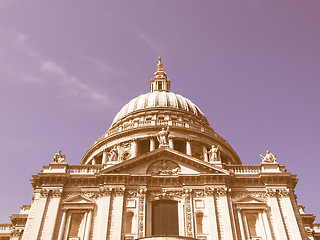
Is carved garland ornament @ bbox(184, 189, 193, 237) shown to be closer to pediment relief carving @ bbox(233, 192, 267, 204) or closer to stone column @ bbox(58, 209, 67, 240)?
pediment relief carving @ bbox(233, 192, 267, 204)

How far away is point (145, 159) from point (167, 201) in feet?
15.0

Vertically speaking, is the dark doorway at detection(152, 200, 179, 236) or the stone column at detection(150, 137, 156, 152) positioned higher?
the stone column at detection(150, 137, 156, 152)

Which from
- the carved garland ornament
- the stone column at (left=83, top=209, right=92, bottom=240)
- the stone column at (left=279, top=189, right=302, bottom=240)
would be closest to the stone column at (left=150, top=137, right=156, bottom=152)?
the carved garland ornament

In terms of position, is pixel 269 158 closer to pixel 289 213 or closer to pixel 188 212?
pixel 289 213

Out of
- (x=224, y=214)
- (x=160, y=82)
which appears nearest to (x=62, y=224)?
(x=224, y=214)

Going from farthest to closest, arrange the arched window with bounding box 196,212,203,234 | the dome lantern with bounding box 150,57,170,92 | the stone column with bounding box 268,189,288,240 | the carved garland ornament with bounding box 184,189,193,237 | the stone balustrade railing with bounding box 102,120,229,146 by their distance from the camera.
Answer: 1. the dome lantern with bounding box 150,57,170,92
2. the stone balustrade railing with bounding box 102,120,229,146
3. the arched window with bounding box 196,212,203,234
4. the carved garland ornament with bounding box 184,189,193,237
5. the stone column with bounding box 268,189,288,240

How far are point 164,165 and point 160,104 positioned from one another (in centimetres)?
2468

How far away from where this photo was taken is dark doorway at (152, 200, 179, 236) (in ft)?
99.9

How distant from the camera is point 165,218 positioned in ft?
102

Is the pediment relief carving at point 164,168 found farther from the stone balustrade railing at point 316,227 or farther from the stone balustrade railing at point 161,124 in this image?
the stone balustrade railing at point 316,227

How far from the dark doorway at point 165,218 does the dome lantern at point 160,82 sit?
120ft

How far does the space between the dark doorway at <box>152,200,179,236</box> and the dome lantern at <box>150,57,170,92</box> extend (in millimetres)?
36643

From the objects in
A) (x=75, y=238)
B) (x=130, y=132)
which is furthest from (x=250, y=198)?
(x=130, y=132)

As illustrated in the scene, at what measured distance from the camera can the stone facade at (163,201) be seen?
98.6ft
